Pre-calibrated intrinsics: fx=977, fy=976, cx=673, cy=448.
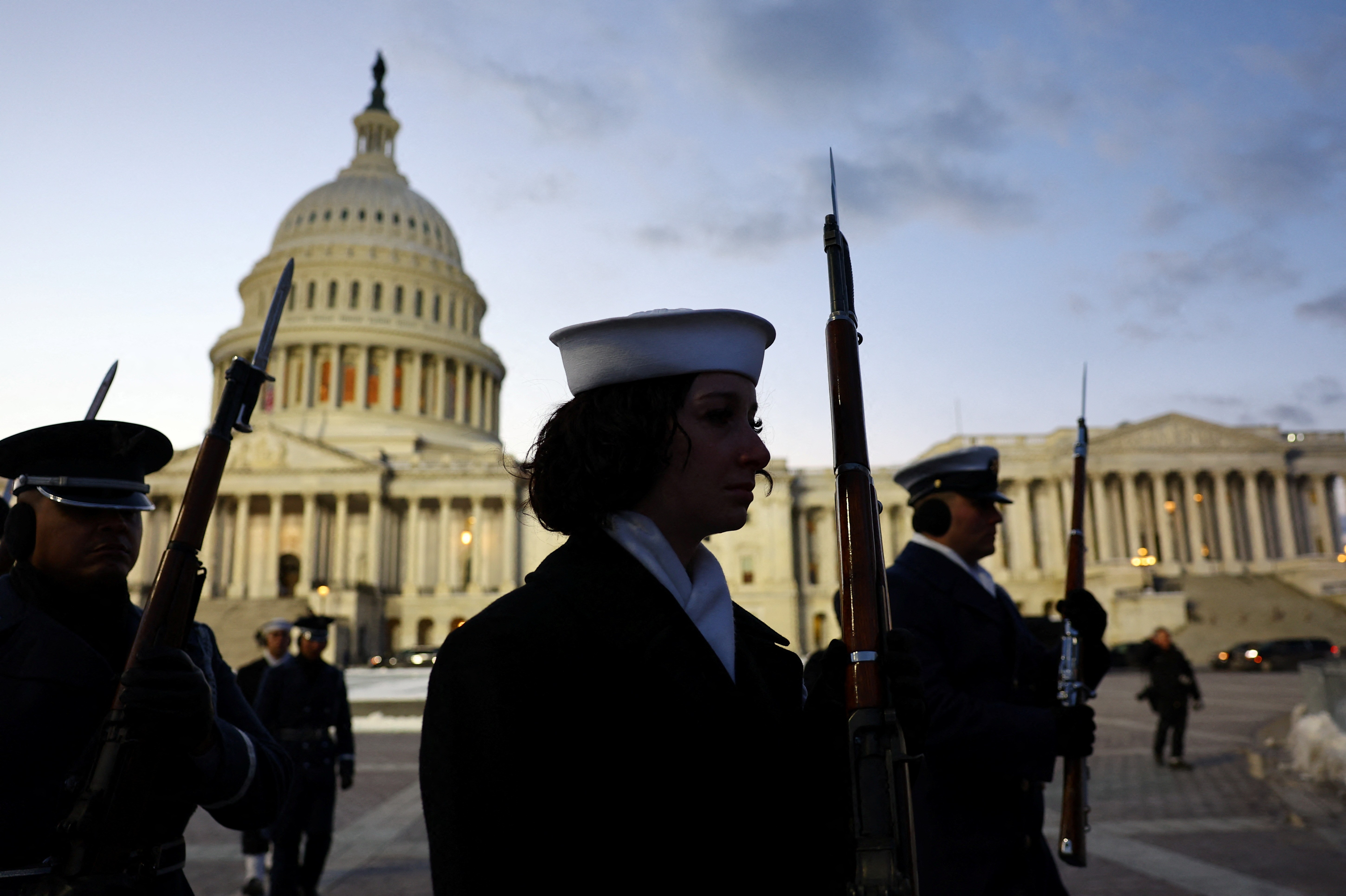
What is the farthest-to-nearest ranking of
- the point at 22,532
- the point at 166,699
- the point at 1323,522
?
1. the point at 1323,522
2. the point at 22,532
3. the point at 166,699

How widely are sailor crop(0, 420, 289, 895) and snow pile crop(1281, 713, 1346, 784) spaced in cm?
1259

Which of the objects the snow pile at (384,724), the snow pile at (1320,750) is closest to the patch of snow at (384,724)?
the snow pile at (384,724)

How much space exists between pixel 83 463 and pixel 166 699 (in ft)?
3.90

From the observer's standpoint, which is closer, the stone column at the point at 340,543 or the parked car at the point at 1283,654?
the parked car at the point at 1283,654

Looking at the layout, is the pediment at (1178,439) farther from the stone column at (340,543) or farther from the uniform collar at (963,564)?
the uniform collar at (963,564)

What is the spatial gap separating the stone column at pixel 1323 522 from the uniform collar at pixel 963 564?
3038 inches

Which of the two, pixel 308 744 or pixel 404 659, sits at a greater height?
pixel 308 744

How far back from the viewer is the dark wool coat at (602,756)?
1.63 meters

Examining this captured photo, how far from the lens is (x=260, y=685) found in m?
9.45

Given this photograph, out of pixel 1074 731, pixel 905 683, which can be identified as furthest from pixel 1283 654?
pixel 905 683

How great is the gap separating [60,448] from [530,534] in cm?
6121

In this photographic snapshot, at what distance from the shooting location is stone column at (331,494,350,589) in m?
64.2

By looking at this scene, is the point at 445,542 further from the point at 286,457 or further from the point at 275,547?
the point at 286,457

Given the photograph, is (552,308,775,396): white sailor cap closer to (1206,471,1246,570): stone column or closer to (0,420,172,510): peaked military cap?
(0,420,172,510): peaked military cap
